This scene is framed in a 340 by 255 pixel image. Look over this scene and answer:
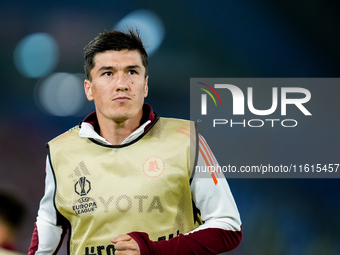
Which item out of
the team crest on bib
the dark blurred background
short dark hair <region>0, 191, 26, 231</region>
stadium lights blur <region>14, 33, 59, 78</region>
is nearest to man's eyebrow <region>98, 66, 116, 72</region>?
the team crest on bib

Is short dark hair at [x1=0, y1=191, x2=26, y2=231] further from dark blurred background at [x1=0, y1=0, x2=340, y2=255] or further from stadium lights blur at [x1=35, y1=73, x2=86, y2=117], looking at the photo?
stadium lights blur at [x1=35, y1=73, x2=86, y2=117]

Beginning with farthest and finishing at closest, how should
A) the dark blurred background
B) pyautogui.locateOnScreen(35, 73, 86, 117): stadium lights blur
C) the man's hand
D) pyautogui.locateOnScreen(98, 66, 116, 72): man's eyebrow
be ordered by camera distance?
pyautogui.locateOnScreen(35, 73, 86, 117): stadium lights blur
the dark blurred background
pyautogui.locateOnScreen(98, 66, 116, 72): man's eyebrow
the man's hand

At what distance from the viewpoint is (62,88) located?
2533mm

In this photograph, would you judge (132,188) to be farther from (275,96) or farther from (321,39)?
(321,39)

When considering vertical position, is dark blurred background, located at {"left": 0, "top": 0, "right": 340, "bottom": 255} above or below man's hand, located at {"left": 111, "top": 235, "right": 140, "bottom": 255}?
above

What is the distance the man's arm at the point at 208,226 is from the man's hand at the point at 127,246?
0.01 meters

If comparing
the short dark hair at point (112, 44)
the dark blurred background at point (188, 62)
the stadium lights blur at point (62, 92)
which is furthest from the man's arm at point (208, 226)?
the stadium lights blur at point (62, 92)

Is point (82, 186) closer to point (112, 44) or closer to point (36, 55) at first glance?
point (112, 44)

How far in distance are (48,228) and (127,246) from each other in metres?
0.50

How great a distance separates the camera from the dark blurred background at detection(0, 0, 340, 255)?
238 centimetres

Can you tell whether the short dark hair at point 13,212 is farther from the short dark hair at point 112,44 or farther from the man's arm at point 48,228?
the short dark hair at point 112,44

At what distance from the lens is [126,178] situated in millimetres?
1427

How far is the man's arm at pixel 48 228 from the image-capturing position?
1512 millimetres

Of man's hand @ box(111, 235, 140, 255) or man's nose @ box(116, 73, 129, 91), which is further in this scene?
man's nose @ box(116, 73, 129, 91)
